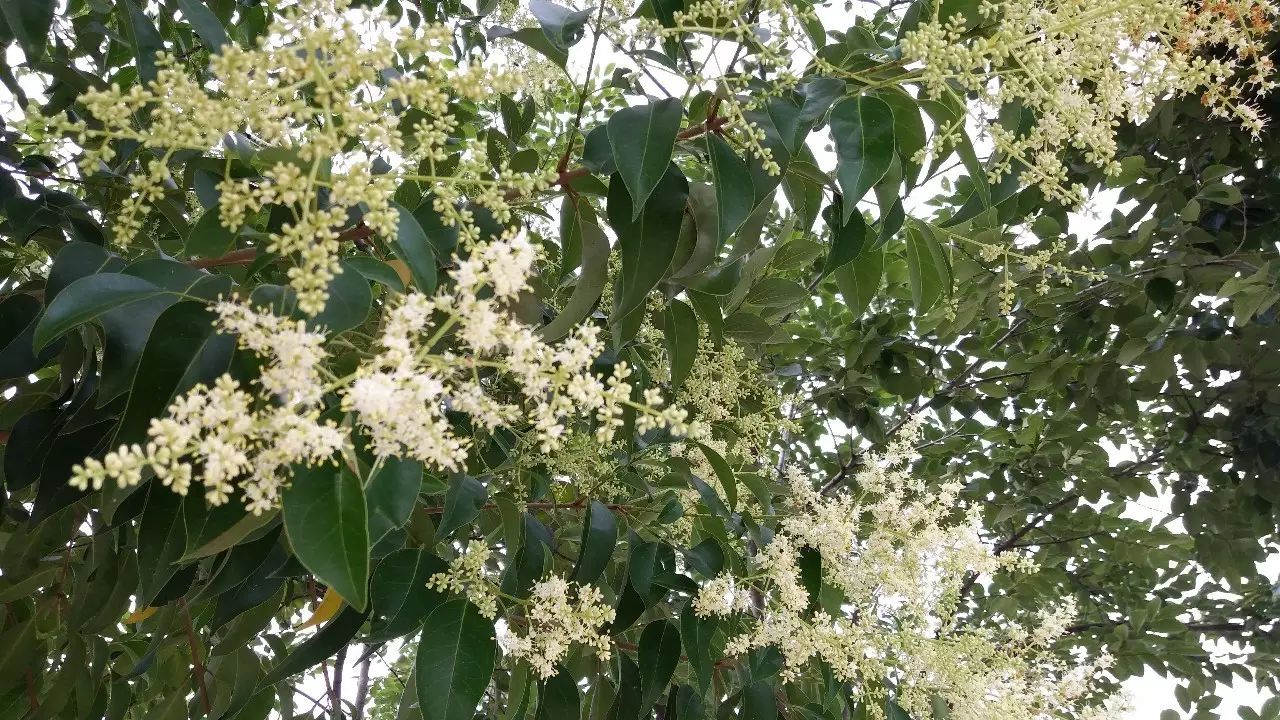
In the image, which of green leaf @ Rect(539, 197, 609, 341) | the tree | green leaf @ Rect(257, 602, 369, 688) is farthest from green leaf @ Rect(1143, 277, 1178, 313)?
green leaf @ Rect(257, 602, 369, 688)

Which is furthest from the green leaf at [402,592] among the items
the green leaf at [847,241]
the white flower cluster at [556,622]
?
the green leaf at [847,241]

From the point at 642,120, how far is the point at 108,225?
0.96m

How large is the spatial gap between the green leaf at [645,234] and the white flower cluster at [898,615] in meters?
0.53

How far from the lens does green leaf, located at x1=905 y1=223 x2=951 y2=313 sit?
1.42 m

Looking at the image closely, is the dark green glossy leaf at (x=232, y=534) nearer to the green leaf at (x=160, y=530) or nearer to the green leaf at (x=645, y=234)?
the green leaf at (x=160, y=530)

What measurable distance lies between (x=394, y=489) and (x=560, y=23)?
55 centimetres

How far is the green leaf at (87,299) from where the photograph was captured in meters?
0.74

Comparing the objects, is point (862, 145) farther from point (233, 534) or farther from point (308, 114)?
point (233, 534)

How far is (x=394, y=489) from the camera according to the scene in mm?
757

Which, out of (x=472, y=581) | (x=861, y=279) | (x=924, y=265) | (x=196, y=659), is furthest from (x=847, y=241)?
(x=196, y=659)

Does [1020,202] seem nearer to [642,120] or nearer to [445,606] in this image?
[642,120]

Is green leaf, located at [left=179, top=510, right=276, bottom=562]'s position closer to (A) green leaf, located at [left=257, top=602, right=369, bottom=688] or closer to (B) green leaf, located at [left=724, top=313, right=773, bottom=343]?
(A) green leaf, located at [left=257, top=602, right=369, bottom=688]

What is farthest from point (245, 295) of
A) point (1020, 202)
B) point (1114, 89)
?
point (1020, 202)

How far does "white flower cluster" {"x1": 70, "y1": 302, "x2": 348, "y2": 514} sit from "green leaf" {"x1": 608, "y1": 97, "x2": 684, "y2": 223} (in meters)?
0.36
